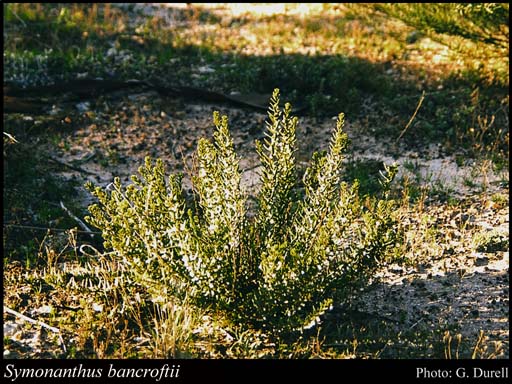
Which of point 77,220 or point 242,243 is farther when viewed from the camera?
point 77,220

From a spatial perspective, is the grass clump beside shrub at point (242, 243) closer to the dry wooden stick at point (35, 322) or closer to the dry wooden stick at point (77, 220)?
the dry wooden stick at point (35, 322)

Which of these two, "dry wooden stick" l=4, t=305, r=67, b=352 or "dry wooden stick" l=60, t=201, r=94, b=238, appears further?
"dry wooden stick" l=60, t=201, r=94, b=238

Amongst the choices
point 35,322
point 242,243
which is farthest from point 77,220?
point 242,243

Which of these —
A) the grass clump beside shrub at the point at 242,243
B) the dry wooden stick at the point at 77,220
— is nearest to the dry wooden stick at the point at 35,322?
the grass clump beside shrub at the point at 242,243

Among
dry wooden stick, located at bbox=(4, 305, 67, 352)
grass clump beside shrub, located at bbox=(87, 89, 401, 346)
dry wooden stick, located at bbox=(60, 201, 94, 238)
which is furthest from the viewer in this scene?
dry wooden stick, located at bbox=(60, 201, 94, 238)

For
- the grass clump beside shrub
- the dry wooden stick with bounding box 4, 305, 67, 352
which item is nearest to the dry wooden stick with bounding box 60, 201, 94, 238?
the dry wooden stick with bounding box 4, 305, 67, 352

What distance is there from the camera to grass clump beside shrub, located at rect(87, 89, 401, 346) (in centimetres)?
430

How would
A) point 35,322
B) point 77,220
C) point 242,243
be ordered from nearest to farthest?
point 242,243
point 35,322
point 77,220

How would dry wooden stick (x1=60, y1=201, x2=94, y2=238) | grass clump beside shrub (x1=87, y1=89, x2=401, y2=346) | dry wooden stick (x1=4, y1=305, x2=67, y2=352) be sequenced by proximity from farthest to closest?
dry wooden stick (x1=60, y1=201, x2=94, y2=238) → dry wooden stick (x1=4, y1=305, x2=67, y2=352) → grass clump beside shrub (x1=87, y1=89, x2=401, y2=346)

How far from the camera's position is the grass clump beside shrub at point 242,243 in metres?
4.30

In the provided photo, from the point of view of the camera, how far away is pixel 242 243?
179 inches

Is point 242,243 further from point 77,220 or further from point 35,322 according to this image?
point 77,220

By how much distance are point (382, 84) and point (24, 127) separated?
15.8 feet

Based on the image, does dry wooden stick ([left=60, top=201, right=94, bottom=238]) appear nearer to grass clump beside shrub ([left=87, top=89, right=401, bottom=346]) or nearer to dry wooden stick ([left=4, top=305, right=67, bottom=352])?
dry wooden stick ([left=4, top=305, right=67, bottom=352])
